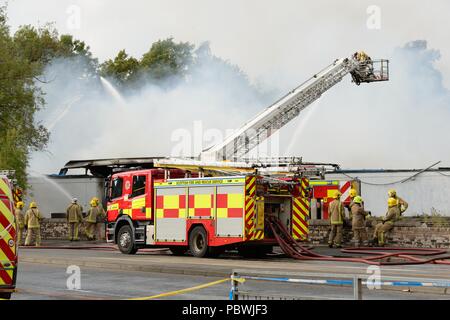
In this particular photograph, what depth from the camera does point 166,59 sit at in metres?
74.5

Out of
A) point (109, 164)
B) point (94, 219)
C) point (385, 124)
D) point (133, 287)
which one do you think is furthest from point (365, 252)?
point (385, 124)

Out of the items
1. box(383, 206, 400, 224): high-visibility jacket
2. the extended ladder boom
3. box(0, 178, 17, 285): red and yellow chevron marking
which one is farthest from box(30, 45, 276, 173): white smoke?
box(0, 178, 17, 285): red and yellow chevron marking

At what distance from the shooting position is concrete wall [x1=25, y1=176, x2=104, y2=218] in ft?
113

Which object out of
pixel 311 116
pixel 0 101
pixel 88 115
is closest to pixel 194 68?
pixel 88 115

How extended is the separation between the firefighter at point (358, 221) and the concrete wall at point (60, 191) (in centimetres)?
1361

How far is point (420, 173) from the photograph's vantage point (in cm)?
2961

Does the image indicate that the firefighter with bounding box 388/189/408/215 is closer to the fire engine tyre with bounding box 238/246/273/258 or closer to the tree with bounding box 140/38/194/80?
the fire engine tyre with bounding box 238/246/273/258

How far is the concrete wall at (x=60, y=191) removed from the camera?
3447cm

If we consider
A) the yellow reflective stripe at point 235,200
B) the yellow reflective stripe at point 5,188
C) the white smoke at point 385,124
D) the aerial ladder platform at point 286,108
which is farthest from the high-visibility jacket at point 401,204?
the white smoke at point 385,124

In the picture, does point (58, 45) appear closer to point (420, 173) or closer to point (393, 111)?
point (393, 111)

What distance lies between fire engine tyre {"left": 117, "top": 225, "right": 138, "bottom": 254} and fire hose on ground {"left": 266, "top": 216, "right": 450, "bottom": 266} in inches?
180

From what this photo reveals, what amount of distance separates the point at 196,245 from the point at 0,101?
16.1 metres

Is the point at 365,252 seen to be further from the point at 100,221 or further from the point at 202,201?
the point at 100,221

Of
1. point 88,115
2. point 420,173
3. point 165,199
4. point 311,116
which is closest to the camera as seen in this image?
point 165,199
